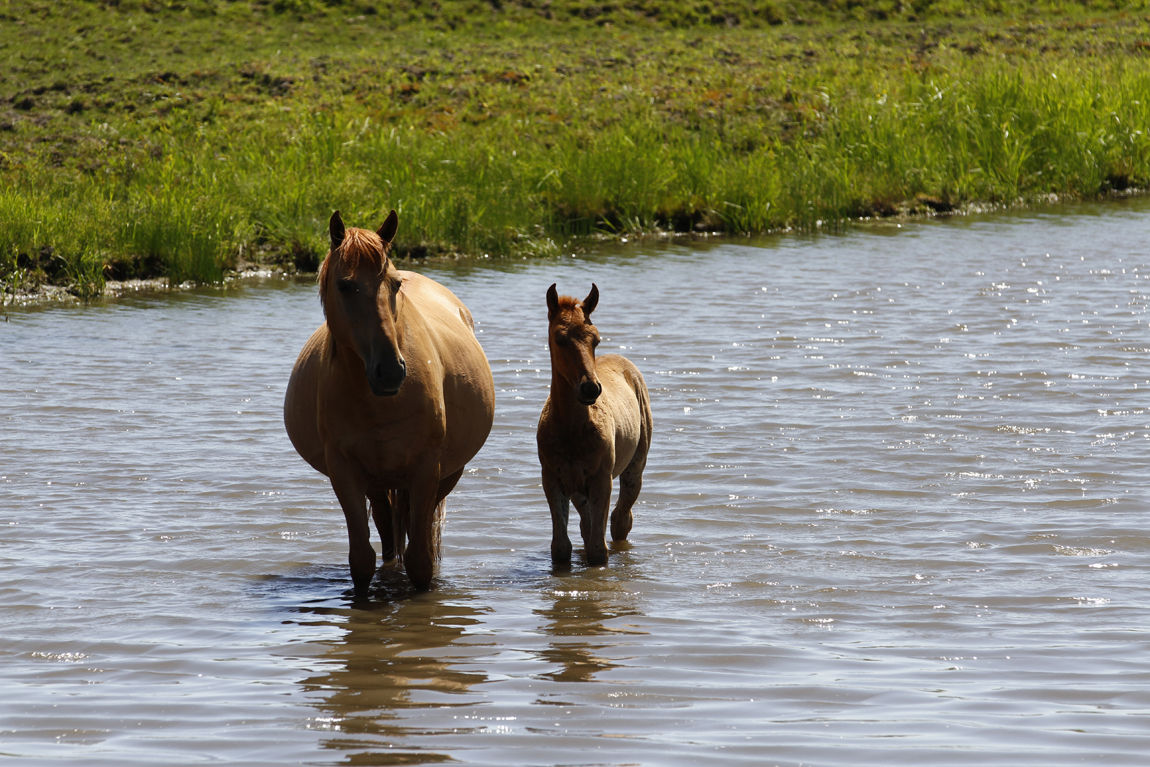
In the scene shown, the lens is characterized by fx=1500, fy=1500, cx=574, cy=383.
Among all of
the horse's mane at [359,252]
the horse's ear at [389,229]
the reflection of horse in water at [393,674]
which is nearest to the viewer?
the reflection of horse in water at [393,674]

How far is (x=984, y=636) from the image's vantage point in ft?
18.8

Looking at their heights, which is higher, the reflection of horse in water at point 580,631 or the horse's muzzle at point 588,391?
the horse's muzzle at point 588,391

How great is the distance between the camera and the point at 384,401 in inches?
247

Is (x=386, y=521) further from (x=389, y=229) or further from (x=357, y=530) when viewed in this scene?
(x=389, y=229)

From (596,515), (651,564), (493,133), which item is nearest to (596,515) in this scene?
(596,515)

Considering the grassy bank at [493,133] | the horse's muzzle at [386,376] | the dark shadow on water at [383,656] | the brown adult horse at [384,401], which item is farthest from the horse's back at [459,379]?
the grassy bank at [493,133]

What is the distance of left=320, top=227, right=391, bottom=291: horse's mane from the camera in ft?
19.2

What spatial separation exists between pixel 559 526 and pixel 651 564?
1.60ft

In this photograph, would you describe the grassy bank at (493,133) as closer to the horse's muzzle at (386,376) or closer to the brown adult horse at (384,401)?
the brown adult horse at (384,401)

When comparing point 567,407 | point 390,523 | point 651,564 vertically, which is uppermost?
point 567,407

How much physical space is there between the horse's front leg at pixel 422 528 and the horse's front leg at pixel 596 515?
2.48 feet

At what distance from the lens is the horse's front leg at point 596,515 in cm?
693

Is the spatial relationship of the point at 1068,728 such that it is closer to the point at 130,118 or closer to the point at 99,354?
the point at 99,354

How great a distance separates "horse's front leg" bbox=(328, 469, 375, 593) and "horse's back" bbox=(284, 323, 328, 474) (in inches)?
10.8
